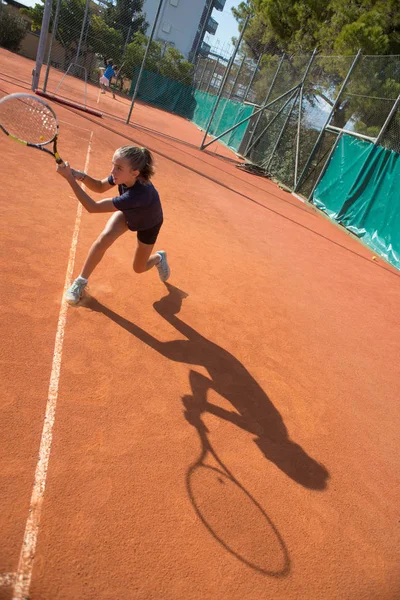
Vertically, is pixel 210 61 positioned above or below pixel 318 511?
above

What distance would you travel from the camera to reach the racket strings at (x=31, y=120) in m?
3.93

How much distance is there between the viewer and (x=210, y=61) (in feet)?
93.2

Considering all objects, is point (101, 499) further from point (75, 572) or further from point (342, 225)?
point (342, 225)

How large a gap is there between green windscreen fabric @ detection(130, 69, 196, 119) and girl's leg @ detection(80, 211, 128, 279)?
98.3 ft

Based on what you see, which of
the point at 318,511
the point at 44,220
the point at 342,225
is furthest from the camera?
the point at 342,225

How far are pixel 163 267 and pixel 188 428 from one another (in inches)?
82.4

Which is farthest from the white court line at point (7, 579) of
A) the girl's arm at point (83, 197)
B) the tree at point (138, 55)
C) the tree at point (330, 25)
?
the tree at point (138, 55)

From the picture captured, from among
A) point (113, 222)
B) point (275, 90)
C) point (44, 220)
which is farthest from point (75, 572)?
point (275, 90)

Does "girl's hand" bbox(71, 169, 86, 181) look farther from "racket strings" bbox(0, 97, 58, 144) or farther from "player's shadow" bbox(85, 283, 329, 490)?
"player's shadow" bbox(85, 283, 329, 490)

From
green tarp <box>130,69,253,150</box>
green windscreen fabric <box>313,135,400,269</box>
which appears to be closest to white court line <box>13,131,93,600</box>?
green windscreen fabric <box>313,135,400,269</box>

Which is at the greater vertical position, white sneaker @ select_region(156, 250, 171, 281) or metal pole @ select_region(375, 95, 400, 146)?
metal pole @ select_region(375, 95, 400, 146)

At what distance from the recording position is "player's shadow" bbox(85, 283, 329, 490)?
2898 mm

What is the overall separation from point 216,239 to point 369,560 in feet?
16.4

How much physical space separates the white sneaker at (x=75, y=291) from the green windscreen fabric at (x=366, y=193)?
26.3 feet
